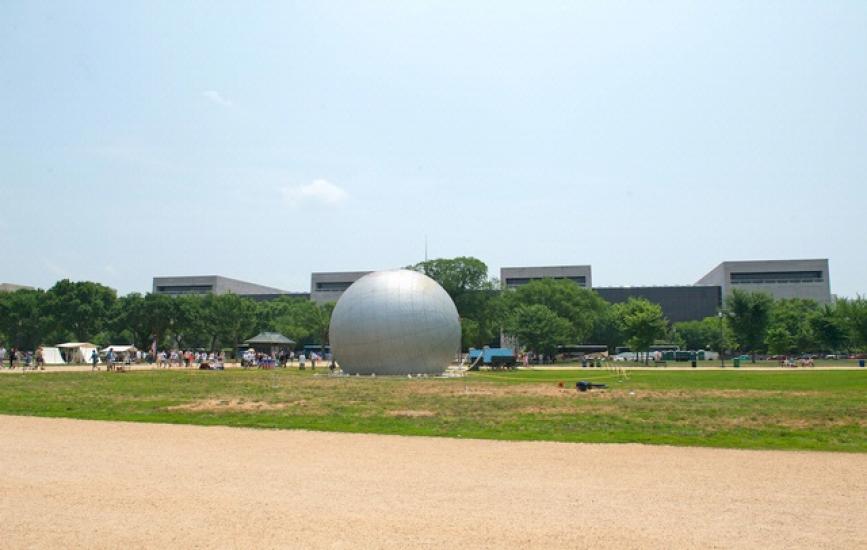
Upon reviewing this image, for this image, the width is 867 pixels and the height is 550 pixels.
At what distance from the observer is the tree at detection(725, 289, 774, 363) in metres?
75.9

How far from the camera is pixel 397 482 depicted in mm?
11180

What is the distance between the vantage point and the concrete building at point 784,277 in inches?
5374

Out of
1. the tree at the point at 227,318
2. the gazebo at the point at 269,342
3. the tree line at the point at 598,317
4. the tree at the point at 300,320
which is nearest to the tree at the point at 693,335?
the tree line at the point at 598,317

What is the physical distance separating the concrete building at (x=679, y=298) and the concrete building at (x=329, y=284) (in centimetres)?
5664

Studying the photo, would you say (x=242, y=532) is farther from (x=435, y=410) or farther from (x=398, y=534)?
(x=435, y=410)

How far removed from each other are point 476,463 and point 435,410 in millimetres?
10053

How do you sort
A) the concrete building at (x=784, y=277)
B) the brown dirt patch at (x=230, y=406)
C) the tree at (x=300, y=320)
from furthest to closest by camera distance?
the concrete building at (x=784, y=277), the tree at (x=300, y=320), the brown dirt patch at (x=230, y=406)

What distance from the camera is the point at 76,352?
78188 mm

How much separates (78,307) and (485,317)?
54552 mm

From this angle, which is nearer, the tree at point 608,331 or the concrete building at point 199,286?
the tree at point 608,331

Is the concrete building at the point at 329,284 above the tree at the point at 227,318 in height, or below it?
above

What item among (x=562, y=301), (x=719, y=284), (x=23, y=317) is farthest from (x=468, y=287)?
(x=719, y=284)

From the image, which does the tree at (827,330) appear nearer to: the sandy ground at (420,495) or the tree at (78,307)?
the sandy ground at (420,495)

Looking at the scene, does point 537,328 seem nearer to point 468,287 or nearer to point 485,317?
point 485,317
